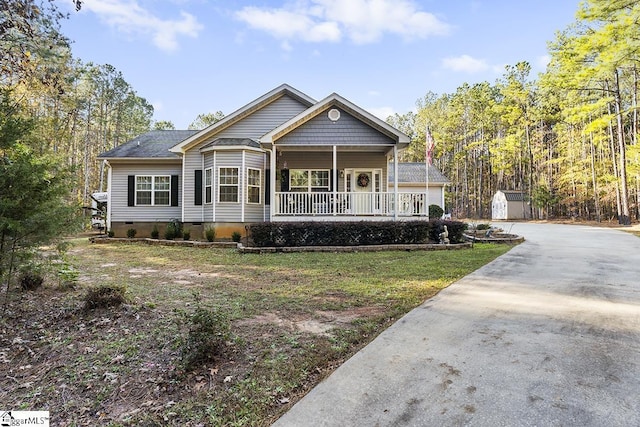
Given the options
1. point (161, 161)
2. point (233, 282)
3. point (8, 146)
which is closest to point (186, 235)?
point (161, 161)

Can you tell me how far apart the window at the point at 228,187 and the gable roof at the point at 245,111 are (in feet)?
6.65

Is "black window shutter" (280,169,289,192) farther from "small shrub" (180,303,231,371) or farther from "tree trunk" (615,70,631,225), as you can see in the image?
"tree trunk" (615,70,631,225)

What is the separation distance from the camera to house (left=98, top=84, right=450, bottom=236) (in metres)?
12.7

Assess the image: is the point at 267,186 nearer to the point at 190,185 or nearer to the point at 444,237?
the point at 190,185

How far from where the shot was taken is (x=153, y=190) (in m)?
15.4

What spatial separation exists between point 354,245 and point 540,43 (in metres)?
26.8

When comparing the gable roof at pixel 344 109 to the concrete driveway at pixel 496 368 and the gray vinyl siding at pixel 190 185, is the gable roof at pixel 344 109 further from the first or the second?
the concrete driveway at pixel 496 368

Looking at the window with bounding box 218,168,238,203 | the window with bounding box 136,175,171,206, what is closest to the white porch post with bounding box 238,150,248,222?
the window with bounding box 218,168,238,203

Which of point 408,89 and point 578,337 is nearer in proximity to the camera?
point 578,337

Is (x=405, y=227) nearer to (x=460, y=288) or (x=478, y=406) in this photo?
(x=460, y=288)

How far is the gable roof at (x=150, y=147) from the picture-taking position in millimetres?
15141

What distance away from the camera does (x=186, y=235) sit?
46.2 ft

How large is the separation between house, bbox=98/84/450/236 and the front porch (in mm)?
37

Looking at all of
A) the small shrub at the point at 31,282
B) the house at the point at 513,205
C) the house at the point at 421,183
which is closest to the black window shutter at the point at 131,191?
the small shrub at the point at 31,282
